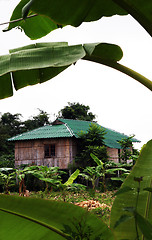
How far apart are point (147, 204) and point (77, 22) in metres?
0.87

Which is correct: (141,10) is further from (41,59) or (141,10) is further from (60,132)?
(60,132)

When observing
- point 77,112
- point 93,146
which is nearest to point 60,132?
point 93,146

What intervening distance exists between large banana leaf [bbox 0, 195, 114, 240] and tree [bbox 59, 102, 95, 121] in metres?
20.2

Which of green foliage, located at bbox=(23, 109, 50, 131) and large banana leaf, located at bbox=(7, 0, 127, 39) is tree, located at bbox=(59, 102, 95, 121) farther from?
large banana leaf, located at bbox=(7, 0, 127, 39)

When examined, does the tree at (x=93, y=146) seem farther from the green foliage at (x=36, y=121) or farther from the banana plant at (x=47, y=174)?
the green foliage at (x=36, y=121)

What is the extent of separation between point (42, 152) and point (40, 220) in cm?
1194

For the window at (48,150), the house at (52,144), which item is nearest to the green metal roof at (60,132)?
the house at (52,144)

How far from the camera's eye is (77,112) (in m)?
22.3

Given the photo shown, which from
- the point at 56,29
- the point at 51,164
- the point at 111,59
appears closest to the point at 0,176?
the point at 56,29

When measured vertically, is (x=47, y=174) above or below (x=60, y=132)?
below

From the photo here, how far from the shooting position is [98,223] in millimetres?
891

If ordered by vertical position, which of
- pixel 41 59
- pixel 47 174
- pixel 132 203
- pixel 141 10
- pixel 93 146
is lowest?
pixel 47 174

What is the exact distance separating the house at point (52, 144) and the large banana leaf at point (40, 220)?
10.4m

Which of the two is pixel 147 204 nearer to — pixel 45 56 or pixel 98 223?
pixel 98 223
